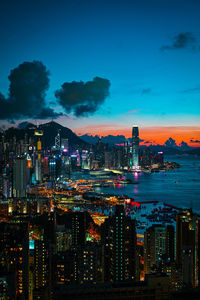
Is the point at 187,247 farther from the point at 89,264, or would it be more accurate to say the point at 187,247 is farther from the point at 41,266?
the point at 41,266

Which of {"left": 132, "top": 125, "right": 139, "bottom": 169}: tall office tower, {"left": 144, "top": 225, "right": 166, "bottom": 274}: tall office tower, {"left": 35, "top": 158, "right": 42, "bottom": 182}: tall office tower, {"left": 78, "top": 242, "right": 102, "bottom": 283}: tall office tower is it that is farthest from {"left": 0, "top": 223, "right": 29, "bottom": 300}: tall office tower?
{"left": 132, "top": 125, "right": 139, "bottom": 169}: tall office tower

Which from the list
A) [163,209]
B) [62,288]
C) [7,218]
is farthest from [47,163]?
[62,288]

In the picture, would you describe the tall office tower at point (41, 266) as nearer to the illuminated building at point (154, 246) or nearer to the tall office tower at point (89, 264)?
the tall office tower at point (89, 264)

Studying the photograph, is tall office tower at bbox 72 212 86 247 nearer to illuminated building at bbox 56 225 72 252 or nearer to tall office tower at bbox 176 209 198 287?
illuminated building at bbox 56 225 72 252

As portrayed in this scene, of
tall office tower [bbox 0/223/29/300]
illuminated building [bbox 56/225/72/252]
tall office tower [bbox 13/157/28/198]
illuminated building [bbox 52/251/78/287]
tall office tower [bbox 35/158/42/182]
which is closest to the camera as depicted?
tall office tower [bbox 0/223/29/300]

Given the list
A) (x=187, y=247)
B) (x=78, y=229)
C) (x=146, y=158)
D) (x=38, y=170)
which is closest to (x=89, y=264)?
(x=187, y=247)

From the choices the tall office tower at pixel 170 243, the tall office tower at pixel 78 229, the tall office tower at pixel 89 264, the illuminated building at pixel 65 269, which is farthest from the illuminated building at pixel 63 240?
the tall office tower at pixel 170 243

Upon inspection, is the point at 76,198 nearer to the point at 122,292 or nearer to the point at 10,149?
the point at 10,149
